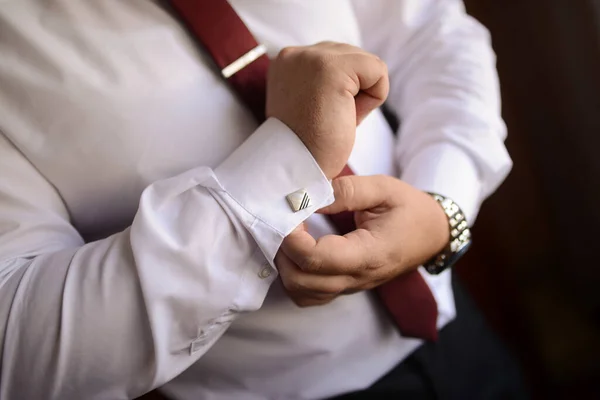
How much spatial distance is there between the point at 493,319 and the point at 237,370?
0.95m

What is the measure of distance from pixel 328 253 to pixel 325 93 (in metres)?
0.15

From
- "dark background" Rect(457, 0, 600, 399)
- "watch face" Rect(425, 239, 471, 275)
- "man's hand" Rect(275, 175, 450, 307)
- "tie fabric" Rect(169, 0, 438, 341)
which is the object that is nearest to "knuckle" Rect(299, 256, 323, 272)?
"man's hand" Rect(275, 175, 450, 307)

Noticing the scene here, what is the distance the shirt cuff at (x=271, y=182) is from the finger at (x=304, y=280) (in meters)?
0.02

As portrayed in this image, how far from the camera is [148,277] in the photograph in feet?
1.40

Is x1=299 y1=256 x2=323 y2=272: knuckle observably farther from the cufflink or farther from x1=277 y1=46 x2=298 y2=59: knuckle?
x1=277 y1=46 x2=298 y2=59: knuckle

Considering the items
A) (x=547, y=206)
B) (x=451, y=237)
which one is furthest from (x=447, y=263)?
(x=547, y=206)

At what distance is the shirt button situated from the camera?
47 centimetres

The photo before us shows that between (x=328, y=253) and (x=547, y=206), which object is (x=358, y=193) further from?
(x=547, y=206)

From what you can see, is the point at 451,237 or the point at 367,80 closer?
the point at 367,80

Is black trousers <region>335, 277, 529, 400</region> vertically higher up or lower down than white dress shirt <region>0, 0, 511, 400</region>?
lower down

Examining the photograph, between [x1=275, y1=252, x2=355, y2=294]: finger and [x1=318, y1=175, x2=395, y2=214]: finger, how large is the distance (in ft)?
0.21

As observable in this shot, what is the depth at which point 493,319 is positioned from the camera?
4.34 feet

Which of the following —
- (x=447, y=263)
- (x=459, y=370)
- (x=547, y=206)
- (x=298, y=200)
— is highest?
(x=298, y=200)

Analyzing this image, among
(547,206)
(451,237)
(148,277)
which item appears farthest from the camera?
(547,206)
